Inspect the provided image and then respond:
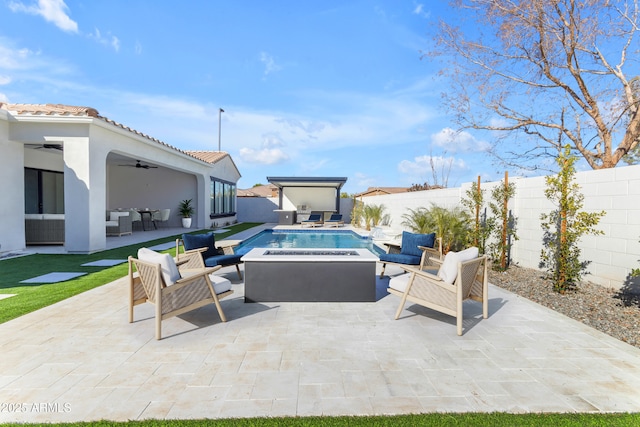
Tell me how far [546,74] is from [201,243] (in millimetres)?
11101

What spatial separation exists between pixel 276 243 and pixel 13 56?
10314 millimetres

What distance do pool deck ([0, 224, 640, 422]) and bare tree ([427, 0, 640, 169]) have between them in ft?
28.5

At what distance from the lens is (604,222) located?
5.29 metres

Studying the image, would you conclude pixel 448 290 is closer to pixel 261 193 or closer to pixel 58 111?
pixel 58 111

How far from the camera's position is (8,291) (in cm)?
550

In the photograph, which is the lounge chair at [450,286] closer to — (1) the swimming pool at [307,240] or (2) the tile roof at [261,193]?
(1) the swimming pool at [307,240]

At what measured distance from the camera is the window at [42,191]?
468 inches

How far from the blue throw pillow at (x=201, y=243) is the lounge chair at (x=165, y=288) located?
68.1 inches

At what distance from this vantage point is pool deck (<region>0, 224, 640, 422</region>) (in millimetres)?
2455

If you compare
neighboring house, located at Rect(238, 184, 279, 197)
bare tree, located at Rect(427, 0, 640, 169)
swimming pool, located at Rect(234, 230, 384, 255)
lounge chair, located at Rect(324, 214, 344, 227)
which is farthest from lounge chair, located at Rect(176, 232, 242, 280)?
neighboring house, located at Rect(238, 184, 279, 197)

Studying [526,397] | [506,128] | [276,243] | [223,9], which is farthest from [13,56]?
[506,128]

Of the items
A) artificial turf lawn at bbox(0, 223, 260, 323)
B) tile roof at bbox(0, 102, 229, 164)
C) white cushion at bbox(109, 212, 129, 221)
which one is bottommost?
artificial turf lawn at bbox(0, 223, 260, 323)

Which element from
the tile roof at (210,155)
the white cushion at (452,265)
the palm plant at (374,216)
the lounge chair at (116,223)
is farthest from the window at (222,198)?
the white cushion at (452,265)

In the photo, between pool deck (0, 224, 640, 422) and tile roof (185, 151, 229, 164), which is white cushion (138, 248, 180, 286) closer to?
pool deck (0, 224, 640, 422)
